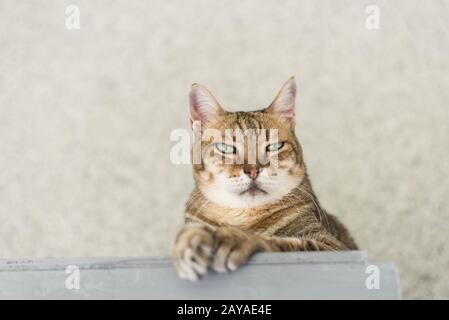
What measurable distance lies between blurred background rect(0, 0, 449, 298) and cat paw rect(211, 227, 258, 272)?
119 centimetres

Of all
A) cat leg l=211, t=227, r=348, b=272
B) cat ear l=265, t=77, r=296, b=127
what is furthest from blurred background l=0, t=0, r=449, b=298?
cat leg l=211, t=227, r=348, b=272

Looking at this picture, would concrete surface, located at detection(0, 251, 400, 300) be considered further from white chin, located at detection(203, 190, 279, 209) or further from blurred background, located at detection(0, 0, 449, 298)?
blurred background, located at detection(0, 0, 449, 298)

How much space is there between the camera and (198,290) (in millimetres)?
936

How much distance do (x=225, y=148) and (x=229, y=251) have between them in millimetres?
469

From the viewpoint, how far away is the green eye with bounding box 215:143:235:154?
52.2 inches

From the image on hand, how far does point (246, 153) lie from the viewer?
4.27 feet

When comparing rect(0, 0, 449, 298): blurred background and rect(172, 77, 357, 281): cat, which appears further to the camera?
rect(0, 0, 449, 298): blurred background

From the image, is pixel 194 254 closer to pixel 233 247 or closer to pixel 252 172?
pixel 233 247

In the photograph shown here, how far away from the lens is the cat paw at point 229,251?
90cm

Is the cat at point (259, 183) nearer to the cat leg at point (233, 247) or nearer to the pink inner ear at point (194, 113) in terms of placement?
the pink inner ear at point (194, 113)

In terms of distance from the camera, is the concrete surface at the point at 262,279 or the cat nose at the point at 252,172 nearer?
the concrete surface at the point at 262,279

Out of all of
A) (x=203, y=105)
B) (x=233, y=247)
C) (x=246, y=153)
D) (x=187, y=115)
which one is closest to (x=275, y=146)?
(x=246, y=153)

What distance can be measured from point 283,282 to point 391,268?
187 mm

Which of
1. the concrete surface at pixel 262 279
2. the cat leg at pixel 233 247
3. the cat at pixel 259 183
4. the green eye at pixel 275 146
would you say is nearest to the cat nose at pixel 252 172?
the cat at pixel 259 183
